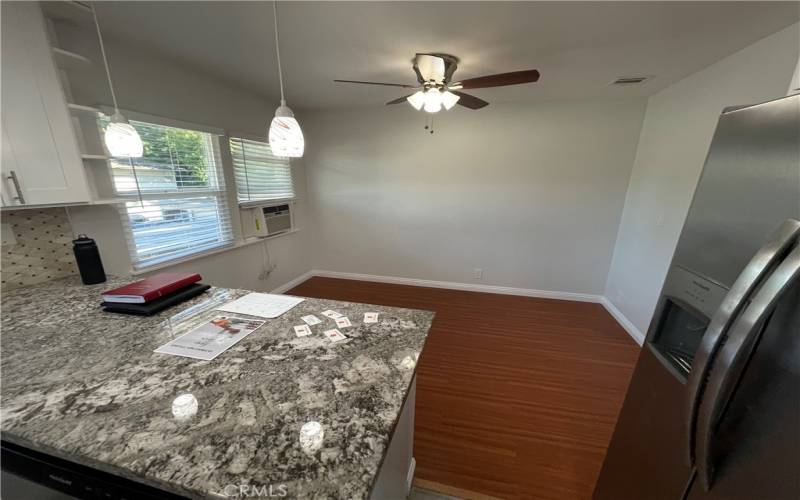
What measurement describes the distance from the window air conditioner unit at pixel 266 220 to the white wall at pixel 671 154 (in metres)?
4.14

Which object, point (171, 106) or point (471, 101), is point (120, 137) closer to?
point (171, 106)

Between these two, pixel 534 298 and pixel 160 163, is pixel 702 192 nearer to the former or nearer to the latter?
pixel 534 298

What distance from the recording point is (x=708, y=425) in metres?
0.63

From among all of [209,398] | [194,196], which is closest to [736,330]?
[209,398]

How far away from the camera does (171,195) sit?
2.30 meters

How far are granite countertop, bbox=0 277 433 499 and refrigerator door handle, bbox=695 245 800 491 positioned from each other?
73 centimetres

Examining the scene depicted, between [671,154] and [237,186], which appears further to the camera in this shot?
[237,186]

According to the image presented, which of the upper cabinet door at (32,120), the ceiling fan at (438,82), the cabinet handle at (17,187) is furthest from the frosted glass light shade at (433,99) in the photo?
the cabinet handle at (17,187)

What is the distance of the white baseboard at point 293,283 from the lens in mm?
3617

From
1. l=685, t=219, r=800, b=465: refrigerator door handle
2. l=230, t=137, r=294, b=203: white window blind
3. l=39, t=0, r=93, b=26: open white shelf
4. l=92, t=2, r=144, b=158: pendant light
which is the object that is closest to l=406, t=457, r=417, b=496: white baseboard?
l=685, t=219, r=800, b=465: refrigerator door handle

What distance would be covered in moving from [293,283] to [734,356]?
13.2 ft

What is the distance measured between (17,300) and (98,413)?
4.20ft

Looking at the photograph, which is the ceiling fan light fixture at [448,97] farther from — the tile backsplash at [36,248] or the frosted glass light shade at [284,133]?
the tile backsplash at [36,248]

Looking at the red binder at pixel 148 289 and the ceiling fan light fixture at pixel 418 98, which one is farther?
the ceiling fan light fixture at pixel 418 98
